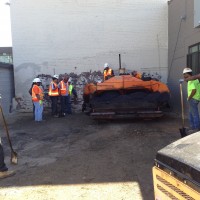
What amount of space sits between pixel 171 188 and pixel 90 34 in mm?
14206

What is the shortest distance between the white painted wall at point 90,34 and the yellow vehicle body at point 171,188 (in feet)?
45.0

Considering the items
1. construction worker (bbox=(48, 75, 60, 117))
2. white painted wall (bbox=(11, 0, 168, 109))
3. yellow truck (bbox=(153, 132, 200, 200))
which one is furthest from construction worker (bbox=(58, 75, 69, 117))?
yellow truck (bbox=(153, 132, 200, 200))

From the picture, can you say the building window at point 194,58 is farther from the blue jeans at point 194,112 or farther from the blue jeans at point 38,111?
the blue jeans at point 38,111

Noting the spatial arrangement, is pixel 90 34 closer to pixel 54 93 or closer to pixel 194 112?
pixel 54 93

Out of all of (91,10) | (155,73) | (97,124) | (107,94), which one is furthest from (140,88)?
(91,10)

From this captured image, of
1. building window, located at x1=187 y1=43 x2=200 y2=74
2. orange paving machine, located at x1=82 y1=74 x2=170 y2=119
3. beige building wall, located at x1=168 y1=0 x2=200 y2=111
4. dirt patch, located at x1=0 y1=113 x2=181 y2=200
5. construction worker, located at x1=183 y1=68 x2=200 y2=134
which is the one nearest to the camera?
dirt patch, located at x1=0 y1=113 x2=181 y2=200

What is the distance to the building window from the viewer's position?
11274 mm

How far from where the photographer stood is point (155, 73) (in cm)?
1625

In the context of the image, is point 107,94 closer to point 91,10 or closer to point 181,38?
point 181,38

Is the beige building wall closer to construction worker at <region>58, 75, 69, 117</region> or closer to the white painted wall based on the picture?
the white painted wall

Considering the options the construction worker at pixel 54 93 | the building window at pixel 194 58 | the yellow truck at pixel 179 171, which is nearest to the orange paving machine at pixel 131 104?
the building window at pixel 194 58

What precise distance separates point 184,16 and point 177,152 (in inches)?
431

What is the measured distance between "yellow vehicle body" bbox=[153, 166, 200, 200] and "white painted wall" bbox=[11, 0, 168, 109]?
1372 centimetres

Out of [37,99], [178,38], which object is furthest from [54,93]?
[178,38]
